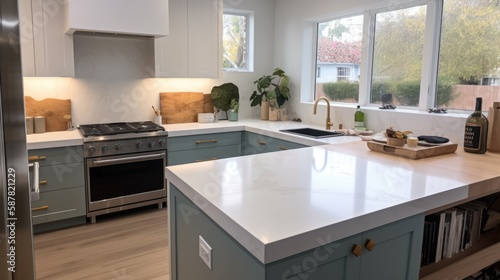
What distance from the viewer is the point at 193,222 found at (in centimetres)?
148

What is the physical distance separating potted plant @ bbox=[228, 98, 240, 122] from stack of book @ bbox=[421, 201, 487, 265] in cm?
271

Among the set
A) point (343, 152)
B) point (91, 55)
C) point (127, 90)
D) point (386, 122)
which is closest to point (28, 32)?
point (91, 55)

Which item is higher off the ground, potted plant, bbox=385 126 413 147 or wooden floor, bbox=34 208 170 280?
potted plant, bbox=385 126 413 147

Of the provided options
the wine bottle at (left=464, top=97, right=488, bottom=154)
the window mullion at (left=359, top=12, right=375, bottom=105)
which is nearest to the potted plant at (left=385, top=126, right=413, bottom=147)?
the wine bottle at (left=464, top=97, right=488, bottom=154)

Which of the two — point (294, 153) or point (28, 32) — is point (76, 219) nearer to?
point (28, 32)

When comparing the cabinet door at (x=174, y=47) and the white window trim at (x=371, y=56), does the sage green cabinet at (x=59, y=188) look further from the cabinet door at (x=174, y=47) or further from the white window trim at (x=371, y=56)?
the white window trim at (x=371, y=56)

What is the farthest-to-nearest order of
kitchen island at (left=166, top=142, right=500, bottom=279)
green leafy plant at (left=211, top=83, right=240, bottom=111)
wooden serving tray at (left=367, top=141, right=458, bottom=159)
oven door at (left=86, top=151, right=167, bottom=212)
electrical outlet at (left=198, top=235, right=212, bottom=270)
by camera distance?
1. green leafy plant at (left=211, top=83, right=240, bottom=111)
2. oven door at (left=86, top=151, right=167, bottom=212)
3. wooden serving tray at (left=367, top=141, right=458, bottom=159)
4. electrical outlet at (left=198, top=235, right=212, bottom=270)
5. kitchen island at (left=166, top=142, right=500, bottom=279)

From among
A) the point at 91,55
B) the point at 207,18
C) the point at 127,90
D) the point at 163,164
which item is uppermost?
the point at 207,18

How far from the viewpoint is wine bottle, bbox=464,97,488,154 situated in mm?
2145

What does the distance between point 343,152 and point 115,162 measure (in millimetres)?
2096

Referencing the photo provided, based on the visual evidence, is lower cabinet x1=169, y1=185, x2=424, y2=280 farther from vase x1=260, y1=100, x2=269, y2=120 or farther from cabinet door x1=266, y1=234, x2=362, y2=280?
vase x1=260, y1=100, x2=269, y2=120

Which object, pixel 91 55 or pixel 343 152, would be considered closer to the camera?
pixel 343 152

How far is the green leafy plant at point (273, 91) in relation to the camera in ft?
13.9

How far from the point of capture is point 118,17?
314 cm
